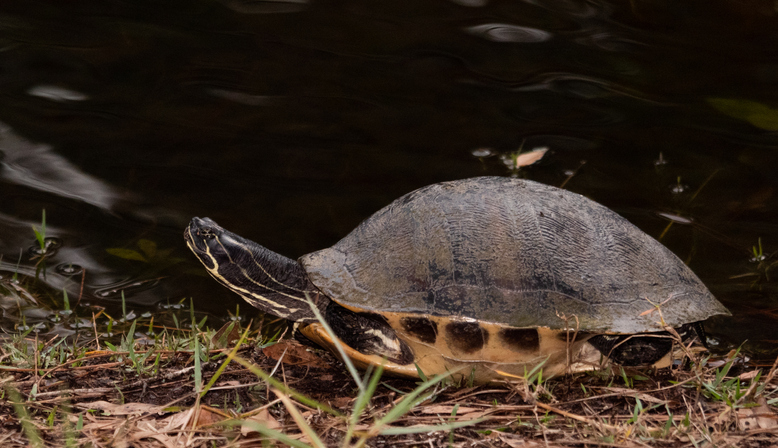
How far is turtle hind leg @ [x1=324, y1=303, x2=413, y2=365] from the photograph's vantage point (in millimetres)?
3152

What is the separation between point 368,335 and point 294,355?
1.67 feet

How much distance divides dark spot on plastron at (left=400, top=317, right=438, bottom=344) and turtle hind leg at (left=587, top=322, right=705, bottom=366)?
2.72 feet

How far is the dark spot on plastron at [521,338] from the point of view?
2986 millimetres

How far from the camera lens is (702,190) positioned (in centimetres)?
592

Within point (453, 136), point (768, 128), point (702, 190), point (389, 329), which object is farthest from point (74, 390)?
point (768, 128)

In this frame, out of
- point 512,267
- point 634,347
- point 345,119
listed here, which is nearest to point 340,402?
point 512,267

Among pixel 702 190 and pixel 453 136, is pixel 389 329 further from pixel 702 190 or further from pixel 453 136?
pixel 702 190

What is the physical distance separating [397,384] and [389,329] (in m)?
0.32

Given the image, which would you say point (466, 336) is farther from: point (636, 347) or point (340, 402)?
point (636, 347)

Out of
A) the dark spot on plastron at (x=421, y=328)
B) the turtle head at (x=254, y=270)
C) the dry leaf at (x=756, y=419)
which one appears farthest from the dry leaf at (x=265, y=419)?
the dry leaf at (x=756, y=419)

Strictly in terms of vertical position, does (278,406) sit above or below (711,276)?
above

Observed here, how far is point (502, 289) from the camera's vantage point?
3.04 metres

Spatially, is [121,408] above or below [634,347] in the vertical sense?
below

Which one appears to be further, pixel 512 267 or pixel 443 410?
pixel 512 267
